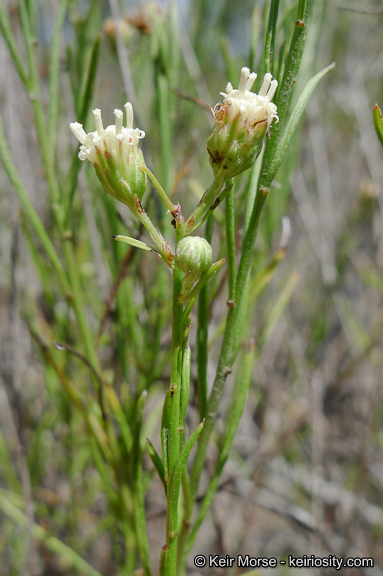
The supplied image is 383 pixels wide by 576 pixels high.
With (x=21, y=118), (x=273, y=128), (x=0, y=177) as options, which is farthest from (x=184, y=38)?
(x=273, y=128)

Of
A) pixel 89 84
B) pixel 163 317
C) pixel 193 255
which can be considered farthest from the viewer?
pixel 163 317

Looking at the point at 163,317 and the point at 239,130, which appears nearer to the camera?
the point at 239,130

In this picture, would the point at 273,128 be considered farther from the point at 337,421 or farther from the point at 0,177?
the point at 337,421

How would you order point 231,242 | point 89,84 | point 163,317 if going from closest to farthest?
point 231,242 < point 89,84 < point 163,317

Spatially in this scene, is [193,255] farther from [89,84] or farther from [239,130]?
[89,84]

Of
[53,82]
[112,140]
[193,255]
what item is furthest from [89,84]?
[193,255]

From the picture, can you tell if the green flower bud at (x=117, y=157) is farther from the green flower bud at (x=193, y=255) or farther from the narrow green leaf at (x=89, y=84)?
the narrow green leaf at (x=89, y=84)

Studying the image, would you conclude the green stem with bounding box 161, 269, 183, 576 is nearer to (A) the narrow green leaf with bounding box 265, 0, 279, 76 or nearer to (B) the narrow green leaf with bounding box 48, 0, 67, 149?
(A) the narrow green leaf with bounding box 265, 0, 279, 76
